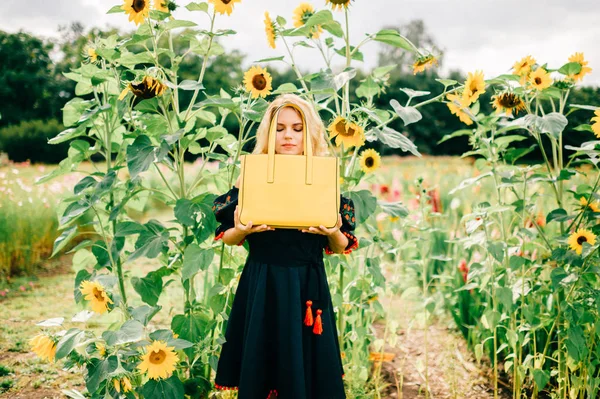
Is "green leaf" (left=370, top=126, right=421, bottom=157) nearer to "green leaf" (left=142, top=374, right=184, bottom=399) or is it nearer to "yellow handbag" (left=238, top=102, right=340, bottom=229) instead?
"yellow handbag" (left=238, top=102, right=340, bottom=229)

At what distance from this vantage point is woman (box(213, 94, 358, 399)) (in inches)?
63.9

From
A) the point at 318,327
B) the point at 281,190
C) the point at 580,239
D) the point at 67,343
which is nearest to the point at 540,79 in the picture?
the point at 580,239

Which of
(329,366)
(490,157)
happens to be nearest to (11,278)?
(329,366)

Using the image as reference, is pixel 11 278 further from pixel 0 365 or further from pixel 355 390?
pixel 355 390

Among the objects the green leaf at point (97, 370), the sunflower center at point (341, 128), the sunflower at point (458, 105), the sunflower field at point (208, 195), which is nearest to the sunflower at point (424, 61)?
the sunflower field at point (208, 195)

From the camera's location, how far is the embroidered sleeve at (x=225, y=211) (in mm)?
1682

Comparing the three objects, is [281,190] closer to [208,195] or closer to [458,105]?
[208,195]

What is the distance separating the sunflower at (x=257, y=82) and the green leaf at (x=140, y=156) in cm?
42

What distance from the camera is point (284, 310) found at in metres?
1.63

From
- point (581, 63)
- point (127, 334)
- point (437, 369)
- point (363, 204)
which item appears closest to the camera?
point (127, 334)

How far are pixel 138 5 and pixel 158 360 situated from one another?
3.60 ft

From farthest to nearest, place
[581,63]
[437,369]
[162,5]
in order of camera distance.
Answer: [437,369] → [581,63] → [162,5]

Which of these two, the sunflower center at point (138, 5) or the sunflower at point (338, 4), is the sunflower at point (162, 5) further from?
the sunflower at point (338, 4)

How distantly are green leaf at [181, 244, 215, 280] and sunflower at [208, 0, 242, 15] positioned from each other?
2.54ft
